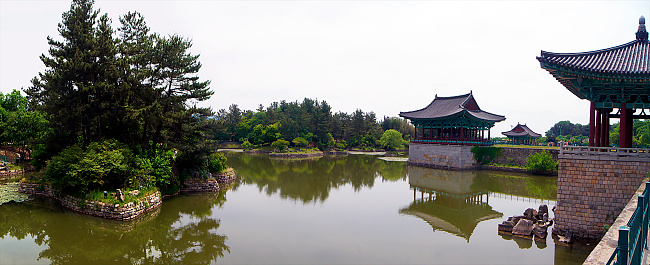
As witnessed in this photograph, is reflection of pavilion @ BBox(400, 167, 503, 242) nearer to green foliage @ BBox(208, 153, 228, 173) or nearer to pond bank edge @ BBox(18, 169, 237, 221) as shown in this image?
pond bank edge @ BBox(18, 169, 237, 221)

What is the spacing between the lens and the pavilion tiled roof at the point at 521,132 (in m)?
46.9

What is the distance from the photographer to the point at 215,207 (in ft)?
50.3

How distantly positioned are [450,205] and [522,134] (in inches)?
1443

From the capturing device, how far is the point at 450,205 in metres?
16.5

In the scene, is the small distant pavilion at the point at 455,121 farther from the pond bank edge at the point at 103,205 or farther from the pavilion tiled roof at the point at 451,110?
the pond bank edge at the point at 103,205

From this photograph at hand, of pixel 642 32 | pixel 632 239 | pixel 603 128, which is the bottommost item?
pixel 632 239

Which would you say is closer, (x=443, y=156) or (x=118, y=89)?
(x=118, y=89)

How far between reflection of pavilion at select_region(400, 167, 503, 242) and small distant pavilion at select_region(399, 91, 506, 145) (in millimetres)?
6726

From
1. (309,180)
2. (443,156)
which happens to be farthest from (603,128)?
(443,156)

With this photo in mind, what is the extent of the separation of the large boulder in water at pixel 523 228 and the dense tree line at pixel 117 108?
14.0 meters

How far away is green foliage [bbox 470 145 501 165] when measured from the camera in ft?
100

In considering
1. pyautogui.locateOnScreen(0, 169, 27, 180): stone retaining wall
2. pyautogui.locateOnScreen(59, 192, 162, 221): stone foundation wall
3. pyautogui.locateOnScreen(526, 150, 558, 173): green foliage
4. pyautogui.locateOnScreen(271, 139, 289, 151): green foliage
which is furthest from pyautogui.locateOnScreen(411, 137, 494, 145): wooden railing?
pyautogui.locateOnScreen(0, 169, 27, 180): stone retaining wall

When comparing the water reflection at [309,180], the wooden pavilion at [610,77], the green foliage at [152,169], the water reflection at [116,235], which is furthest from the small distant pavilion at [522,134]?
the water reflection at [116,235]

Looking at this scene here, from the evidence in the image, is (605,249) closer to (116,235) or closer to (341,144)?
(116,235)
